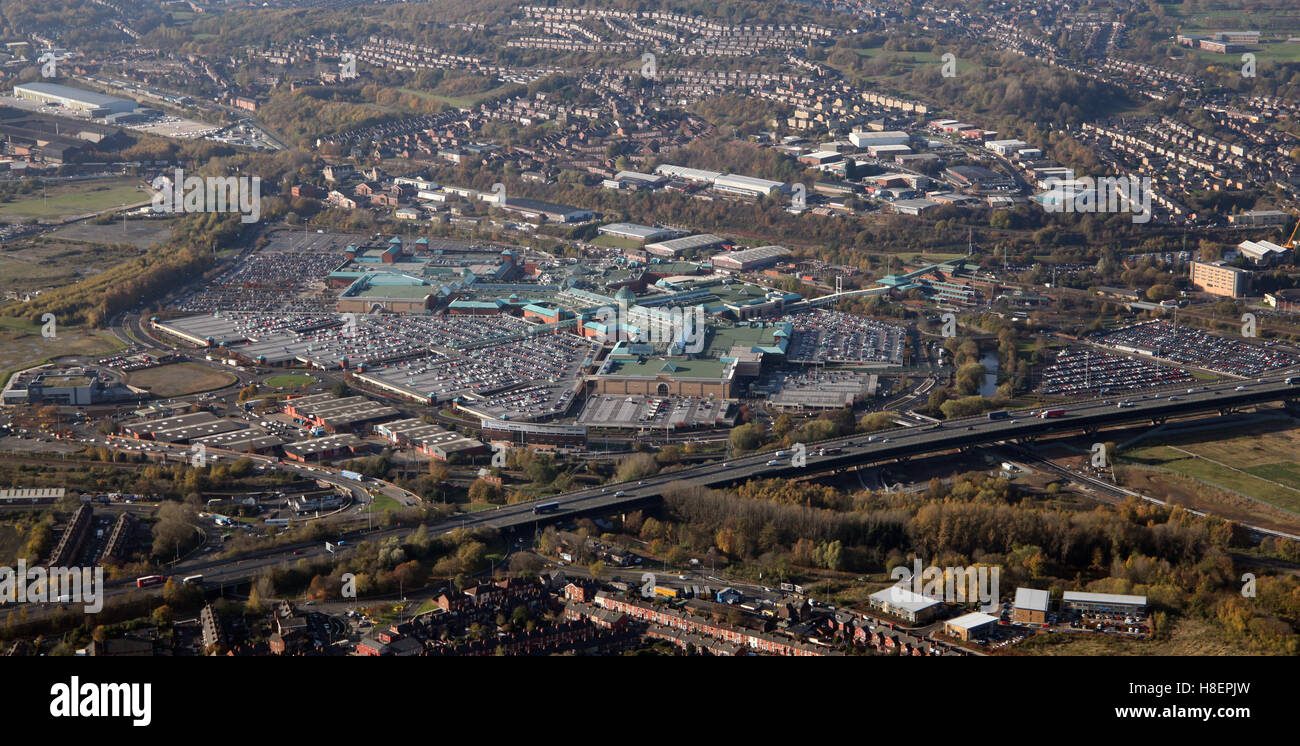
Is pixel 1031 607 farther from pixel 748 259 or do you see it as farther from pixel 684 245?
pixel 684 245

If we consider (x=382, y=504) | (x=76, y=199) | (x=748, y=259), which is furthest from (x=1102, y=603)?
(x=76, y=199)

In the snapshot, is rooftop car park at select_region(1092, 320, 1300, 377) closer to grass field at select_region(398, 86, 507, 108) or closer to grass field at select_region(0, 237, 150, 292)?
grass field at select_region(0, 237, 150, 292)

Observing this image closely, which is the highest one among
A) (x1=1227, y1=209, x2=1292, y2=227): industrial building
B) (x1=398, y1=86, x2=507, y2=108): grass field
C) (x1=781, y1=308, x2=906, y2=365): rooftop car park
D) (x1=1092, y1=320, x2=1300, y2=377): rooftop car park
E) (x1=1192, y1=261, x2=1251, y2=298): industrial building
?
(x1=398, y1=86, x2=507, y2=108): grass field

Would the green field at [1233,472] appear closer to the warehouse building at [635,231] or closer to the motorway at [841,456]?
the motorway at [841,456]

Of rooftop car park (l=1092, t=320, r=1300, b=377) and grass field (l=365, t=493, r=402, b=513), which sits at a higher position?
rooftop car park (l=1092, t=320, r=1300, b=377)

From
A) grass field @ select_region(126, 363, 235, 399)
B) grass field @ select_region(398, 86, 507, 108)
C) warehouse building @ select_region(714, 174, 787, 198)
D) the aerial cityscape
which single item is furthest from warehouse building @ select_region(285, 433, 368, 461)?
grass field @ select_region(398, 86, 507, 108)

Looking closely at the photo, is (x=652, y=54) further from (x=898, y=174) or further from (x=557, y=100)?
(x=898, y=174)
